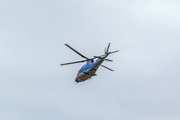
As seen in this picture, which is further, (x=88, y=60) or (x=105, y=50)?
(x=88, y=60)

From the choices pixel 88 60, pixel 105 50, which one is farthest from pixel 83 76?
pixel 105 50

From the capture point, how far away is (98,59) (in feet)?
319

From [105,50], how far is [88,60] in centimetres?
1015

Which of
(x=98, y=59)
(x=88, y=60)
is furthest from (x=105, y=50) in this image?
(x=88, y=60)

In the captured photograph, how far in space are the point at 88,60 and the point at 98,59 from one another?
6.85m

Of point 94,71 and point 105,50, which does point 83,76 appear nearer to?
point 94,71

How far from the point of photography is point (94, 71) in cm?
10050

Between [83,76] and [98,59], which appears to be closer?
[98,59]

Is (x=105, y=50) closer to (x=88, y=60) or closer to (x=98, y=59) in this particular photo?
(x=98, y=59)

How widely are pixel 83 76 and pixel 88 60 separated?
212 inches

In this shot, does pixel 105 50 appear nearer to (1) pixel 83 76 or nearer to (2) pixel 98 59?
(2) pixel 98 59

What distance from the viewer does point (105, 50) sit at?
94.9 metres

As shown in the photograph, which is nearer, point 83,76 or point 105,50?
point 105,50
